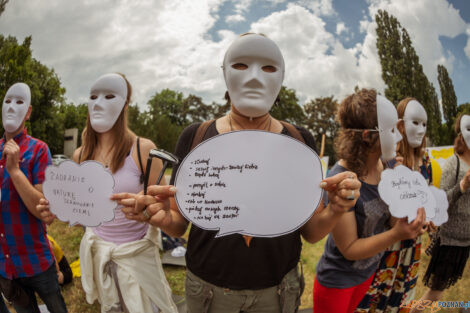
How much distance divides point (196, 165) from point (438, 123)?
14.8m

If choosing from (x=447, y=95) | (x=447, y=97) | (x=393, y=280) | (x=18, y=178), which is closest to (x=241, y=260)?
(x=393, y=280)

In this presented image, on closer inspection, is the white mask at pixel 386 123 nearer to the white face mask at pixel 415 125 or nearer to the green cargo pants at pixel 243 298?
the white face mask at pixel 415 125

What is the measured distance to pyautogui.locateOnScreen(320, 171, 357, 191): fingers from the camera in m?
1.03

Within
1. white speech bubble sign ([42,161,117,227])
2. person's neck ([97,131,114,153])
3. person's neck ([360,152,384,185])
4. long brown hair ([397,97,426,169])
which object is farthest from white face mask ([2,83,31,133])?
long brown hair ([397,97,426,169])

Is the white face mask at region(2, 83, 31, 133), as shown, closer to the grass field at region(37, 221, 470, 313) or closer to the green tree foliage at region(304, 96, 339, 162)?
the grass field at region(37, 221, 470, 313)

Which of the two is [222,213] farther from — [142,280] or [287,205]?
[142,280]

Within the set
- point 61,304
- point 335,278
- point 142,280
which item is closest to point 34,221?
point 61,304

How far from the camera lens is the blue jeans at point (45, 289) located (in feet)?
5.94

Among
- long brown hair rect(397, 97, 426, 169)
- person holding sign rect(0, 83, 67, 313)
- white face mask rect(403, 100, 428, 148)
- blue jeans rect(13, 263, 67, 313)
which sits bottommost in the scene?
blue jeans rect(13, 263, 67, 313)

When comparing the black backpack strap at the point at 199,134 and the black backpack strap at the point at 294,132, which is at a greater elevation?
the black backpack strap at the point at 294,132

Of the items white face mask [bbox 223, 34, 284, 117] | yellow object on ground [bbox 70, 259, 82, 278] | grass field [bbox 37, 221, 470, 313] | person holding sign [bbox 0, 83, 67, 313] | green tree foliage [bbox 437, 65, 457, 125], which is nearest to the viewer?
white face mask [bbox 223, 34, 284, 117]

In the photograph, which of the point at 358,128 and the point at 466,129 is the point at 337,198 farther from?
the point at 466,129

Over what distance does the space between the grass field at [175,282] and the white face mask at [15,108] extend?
2.33 meters

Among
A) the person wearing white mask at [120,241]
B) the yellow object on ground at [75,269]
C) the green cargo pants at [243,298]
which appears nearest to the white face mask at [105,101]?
the person wearing white mask at [120,241]
